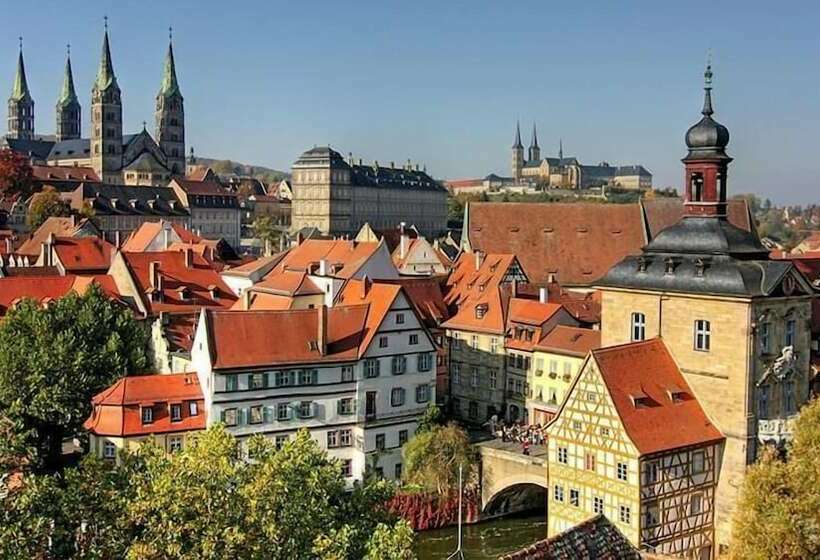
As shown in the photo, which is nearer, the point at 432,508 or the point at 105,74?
the point at 432,508

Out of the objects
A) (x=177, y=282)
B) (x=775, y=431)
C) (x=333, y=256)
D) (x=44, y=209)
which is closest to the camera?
(x=775, y=431)

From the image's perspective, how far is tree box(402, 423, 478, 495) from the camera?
40.0 meters

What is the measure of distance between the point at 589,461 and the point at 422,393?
40.0 feet

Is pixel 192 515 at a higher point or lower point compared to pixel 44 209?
lower

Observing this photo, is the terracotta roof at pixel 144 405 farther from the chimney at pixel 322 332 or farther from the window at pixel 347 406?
the window at pixel 347 406

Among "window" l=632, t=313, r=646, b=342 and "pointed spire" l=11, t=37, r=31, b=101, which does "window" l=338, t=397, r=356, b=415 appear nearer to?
"window" l=632, t=313, r=646, b=342

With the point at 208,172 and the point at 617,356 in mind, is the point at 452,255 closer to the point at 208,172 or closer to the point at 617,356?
the point at 617,356

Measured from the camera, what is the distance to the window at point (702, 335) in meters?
34.6

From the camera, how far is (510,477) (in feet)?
130

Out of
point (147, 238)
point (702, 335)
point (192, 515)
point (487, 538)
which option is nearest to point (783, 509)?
point (702, 335)

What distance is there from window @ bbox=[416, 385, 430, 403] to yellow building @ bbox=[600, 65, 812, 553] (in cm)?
1002

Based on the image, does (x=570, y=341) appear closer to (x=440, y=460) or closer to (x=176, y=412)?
(x=440, y=460)

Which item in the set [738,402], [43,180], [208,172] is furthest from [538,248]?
[208,172]

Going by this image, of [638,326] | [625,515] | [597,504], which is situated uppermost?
[638,326]
